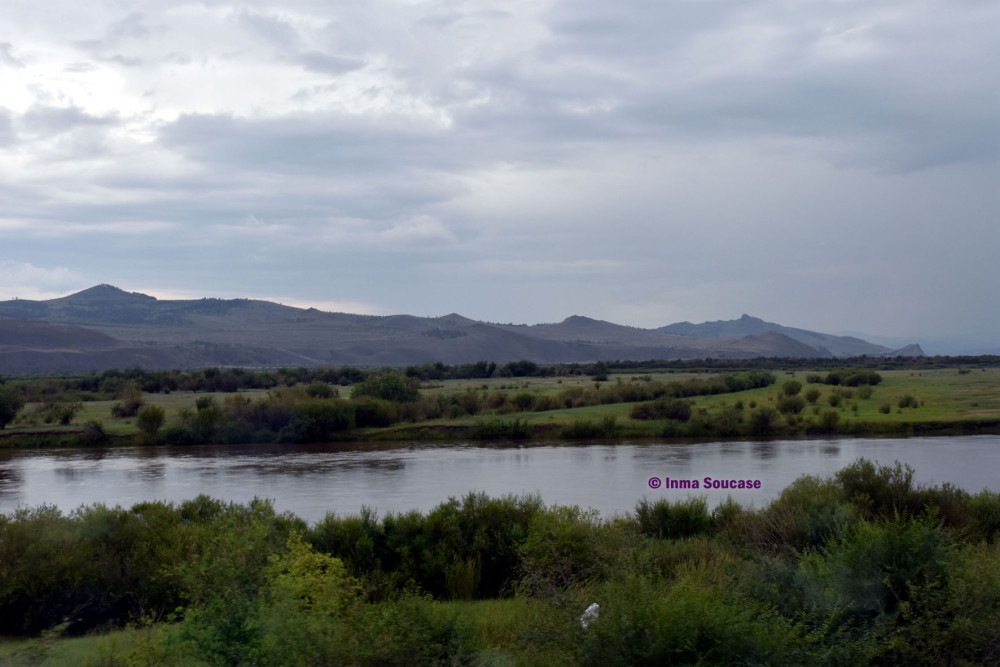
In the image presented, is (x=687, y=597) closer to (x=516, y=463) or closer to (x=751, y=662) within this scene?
(x=751, y=662)

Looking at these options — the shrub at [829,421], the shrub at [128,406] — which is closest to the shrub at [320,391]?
the shrub at [128,406]

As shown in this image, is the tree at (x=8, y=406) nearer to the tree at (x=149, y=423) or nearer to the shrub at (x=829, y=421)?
the tree at (x=149, y=423)

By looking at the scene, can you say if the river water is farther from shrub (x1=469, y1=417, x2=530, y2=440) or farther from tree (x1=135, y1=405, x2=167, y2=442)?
shrub (x1=469, y1=417, x2=530, y2=440)

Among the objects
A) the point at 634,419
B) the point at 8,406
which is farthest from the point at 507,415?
the point at 8,406

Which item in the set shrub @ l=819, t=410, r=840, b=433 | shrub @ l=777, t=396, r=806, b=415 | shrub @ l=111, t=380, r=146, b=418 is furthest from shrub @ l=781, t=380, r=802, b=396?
shrub @ l=111, t=380, r=146, b=418

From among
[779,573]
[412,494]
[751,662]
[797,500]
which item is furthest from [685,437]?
[751,662]

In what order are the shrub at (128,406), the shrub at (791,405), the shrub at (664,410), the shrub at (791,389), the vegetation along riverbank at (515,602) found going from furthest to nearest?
the shrub at (791,389)
the shrub at (128,406)
the shrub at (791,405)
the shrub at (664,410)
the vegetation along riverbank at (515,602)
